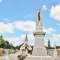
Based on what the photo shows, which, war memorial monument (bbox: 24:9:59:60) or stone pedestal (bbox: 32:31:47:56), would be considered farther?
stone pedestal (bbox: 32:31:47:56)

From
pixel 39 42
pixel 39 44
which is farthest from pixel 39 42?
pixel 39 44

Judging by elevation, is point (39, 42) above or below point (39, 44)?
above

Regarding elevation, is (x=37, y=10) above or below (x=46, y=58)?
above

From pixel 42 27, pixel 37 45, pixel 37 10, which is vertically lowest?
pixel 37 45

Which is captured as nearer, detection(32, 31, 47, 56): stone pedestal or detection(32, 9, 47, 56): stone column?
Result: detection(32, 9, 47, 56): stone column

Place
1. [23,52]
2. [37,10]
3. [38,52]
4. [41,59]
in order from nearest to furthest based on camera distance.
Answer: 1. [41,59]
2. [38,52]
3. [37,10]
4. [23,52]

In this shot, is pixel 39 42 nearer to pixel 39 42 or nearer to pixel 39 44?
pixel 39 42

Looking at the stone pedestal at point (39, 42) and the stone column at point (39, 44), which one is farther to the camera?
the stone pedestal at point (39, 42)

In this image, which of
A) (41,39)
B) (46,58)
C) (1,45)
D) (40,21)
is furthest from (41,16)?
(1,45)

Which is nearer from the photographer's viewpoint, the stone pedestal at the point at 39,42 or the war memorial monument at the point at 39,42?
the war memorial monument at the point at 39,42

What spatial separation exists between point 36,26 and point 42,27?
825mm

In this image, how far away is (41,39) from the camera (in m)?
Result: 30.6

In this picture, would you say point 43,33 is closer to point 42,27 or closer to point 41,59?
point 42,27

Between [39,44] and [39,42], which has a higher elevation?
[39,42]
